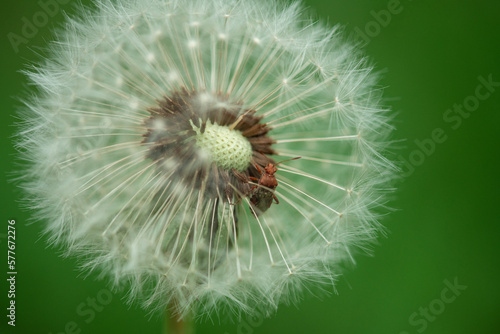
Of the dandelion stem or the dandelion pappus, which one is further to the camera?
the dandelion pappus

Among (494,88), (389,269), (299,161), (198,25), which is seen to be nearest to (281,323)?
(389,269)

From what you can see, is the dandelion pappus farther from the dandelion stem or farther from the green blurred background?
the green blurred background

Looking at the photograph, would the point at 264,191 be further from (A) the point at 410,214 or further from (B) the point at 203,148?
(A) the point at 410,214

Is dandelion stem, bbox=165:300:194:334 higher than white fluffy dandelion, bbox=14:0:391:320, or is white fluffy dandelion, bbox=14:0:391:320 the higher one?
white fluffy dandelion, bbox=14:0:391:320

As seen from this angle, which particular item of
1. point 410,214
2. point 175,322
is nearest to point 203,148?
point 175,322

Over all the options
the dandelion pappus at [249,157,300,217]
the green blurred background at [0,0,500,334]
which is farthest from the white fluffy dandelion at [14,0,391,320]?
the green blurred background at [0,0,500,334]
